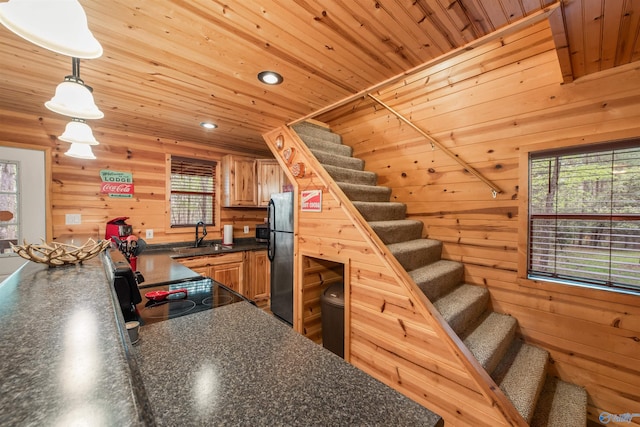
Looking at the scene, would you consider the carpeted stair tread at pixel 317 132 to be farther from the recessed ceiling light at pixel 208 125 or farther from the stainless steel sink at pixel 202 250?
the stainless steel sink at pixel 202 250

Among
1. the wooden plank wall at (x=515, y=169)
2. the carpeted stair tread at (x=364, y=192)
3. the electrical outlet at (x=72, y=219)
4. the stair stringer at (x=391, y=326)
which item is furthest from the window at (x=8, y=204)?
the wooden plank wall at (x=515, y=169)

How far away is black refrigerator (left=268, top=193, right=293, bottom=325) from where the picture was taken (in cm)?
303

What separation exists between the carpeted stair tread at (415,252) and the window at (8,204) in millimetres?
3794

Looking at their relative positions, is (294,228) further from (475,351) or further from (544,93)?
(544,93)

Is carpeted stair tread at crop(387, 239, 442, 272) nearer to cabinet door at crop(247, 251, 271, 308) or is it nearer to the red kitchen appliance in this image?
cabinet door at crop(247, 251, 271, 308)

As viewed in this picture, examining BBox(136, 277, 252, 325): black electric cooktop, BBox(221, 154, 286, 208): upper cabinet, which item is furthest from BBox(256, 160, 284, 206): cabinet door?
BBox(136, 277, 252, 325): black electric cooktop

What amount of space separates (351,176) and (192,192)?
8.30 feet

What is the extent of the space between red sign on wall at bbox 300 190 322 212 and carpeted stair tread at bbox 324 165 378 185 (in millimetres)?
324

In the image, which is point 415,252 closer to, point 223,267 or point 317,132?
point 317,132

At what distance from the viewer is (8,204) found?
101 inches

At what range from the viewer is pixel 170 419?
72 cm

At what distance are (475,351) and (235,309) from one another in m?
1.64

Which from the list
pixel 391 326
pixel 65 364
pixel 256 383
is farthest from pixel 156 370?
pixel 391 326

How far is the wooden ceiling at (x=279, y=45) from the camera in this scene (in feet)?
4.21
